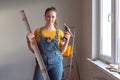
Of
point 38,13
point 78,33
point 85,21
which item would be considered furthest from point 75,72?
point 38,13

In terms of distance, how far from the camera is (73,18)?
3855 mm

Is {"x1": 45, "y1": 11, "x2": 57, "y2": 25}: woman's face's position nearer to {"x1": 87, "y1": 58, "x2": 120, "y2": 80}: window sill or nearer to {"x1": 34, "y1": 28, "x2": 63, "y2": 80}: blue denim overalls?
{"x1": 34, "y1": 28, "x2": 63, "y2": 80}: blue denim overalls

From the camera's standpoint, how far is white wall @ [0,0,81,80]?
12.2 ft

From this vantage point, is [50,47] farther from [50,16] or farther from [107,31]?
[107,31]

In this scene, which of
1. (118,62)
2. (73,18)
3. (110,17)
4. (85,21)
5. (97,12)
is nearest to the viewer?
(118,62)

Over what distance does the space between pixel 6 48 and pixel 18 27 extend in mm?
419

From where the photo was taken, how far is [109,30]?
291 cm

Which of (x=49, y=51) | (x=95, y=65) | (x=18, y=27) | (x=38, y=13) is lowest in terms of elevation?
(x=95, y=65)

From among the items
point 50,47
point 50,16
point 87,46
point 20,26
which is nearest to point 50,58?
point 50,47

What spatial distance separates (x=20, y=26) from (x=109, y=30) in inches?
63.2

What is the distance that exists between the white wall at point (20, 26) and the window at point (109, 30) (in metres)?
0.77

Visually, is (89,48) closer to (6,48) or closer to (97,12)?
(97,12)

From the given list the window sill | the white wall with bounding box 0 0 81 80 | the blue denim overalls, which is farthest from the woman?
the white wall with bounding box 0 0 81 80

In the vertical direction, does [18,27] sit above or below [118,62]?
above
